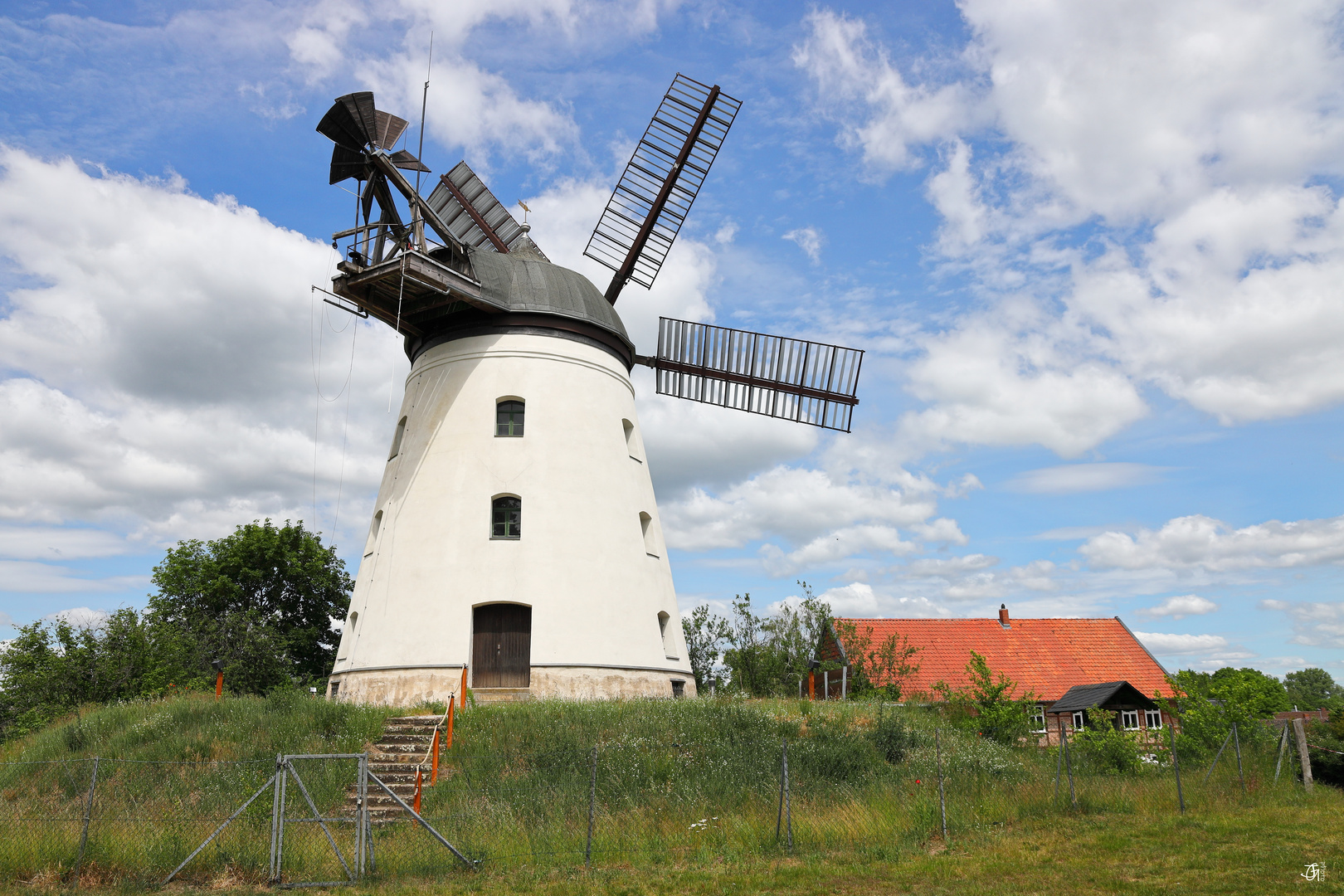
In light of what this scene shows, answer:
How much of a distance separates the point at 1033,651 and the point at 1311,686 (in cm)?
8141

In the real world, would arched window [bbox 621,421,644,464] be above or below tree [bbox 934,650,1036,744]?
above

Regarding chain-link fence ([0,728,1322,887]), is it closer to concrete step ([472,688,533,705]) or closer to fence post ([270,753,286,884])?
fence post ([270,753,286,884])

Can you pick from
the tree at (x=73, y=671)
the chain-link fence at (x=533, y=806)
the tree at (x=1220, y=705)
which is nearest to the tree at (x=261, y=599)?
the tree at (x=73, y=671)

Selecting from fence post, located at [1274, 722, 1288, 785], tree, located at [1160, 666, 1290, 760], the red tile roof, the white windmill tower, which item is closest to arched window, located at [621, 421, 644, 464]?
the white windmill tower

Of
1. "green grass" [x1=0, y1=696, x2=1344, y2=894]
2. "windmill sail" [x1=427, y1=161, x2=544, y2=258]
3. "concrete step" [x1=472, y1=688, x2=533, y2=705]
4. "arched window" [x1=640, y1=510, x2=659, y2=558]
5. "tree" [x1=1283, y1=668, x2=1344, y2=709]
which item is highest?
"windmill sail" [x1=427, y1=161, x2=544, y2=258]

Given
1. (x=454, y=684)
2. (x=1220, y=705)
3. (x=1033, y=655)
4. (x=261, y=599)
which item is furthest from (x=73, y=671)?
(x=1033, y=655)

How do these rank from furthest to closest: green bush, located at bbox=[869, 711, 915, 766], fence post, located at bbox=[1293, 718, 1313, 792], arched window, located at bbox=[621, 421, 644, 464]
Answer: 1. arched window, located at bbox=[621, 421, 644, 464]
2. fence post, located at bbox=[1293, 718, 1313, 792]
3. green bush, located at bbox=[869, 711, 915, 766]

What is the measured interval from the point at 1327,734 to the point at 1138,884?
940 centimetres

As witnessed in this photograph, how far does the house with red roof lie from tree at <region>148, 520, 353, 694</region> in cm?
1891

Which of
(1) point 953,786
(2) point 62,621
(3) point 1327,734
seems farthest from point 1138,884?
(2) point 62,621

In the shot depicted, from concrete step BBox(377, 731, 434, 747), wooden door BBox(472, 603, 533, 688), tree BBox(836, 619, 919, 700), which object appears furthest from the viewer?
tree BBox(836, 619, 919, 700)

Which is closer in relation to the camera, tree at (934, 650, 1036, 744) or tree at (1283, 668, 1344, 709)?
tree at (934, 650, 1036, 744)

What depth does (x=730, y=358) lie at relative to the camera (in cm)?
2139

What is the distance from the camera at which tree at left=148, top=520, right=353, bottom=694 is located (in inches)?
1121
